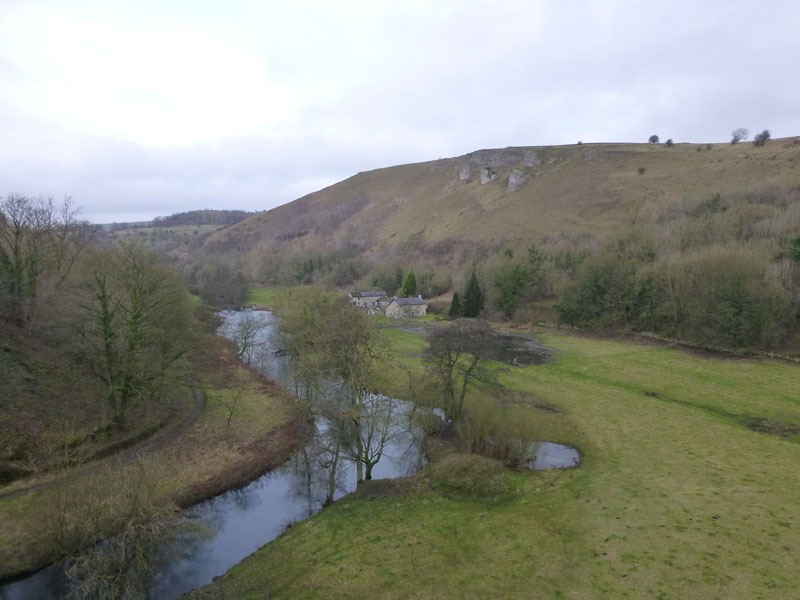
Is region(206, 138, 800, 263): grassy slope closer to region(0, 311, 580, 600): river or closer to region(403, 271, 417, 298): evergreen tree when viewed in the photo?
region(403, 271, 417, 298): evergreen tree

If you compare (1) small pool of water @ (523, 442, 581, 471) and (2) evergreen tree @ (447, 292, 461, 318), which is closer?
(1) small pool of water @ (523, 442, 581, 471)

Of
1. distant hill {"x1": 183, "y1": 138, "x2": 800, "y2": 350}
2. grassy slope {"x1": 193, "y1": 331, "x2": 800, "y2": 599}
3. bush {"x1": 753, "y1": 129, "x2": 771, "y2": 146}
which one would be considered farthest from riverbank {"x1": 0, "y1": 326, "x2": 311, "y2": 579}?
bush {"x1": 753, "y1": 129, "x2": 771, "y2": 146}

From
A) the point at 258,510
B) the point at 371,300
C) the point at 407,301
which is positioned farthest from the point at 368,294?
the point at 258,510

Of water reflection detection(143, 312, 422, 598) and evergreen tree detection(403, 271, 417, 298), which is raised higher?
evergreen tree detection(403, 271, 417, 298)

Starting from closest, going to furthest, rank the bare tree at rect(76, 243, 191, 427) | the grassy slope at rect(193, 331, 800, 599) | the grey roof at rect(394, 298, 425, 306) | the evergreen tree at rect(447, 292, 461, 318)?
the grassy slope at rect(193, 331, 800, 599) → the bare tree at rect(76, 243, 191, 427) → the evergreen tree at rect(447, 292, 461, 318) → the grey roof at rect(394, 298, 425, 306)

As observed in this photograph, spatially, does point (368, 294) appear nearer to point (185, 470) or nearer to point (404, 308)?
point (404, 308)

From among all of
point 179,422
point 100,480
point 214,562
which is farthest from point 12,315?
point 214,562

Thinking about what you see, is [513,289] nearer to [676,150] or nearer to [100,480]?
[100,480]
